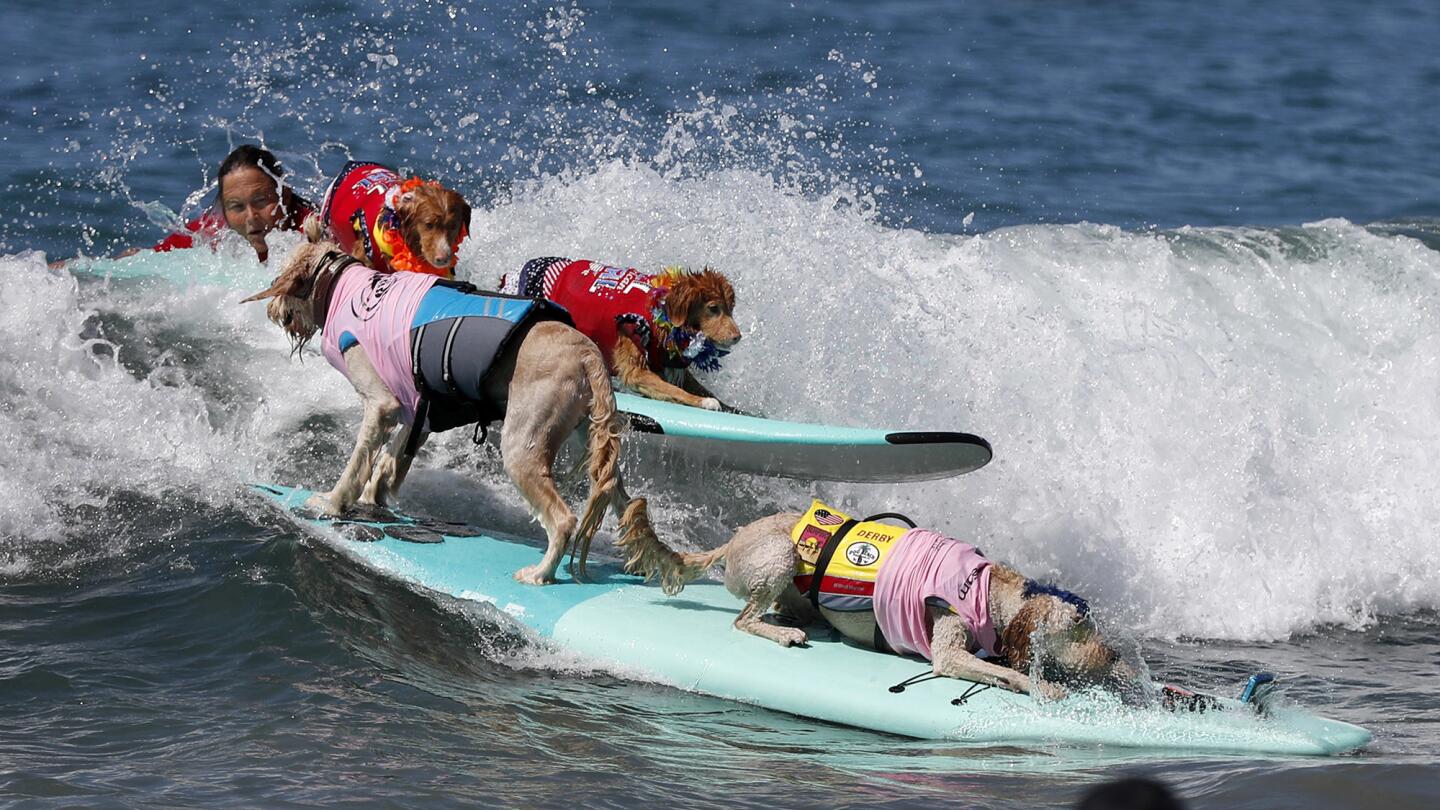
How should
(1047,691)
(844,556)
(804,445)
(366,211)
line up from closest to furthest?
(1047,691) < (844,556) < (804,445) < (366,211)

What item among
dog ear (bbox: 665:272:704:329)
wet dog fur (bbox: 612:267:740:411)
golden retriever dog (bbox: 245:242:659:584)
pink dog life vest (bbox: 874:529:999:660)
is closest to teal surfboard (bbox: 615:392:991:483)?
wet dog fur (bbox: 612:267:740:411)

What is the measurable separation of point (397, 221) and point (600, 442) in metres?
2.43

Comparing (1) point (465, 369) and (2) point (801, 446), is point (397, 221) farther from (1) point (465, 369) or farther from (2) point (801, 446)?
(2) point (801, 446)

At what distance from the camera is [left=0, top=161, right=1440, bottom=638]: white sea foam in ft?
27.7

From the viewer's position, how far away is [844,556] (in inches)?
245

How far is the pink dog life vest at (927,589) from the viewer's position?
19.5 ft

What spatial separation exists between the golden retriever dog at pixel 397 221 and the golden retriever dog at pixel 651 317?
1.85 feet

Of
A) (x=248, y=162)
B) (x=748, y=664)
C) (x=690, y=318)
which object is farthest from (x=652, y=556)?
(x=248, y=162)

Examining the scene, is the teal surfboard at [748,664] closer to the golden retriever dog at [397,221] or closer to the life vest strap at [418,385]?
the life vest strap at [418,385]

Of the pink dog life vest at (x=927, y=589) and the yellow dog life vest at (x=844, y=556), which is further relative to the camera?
the yellow dog life vest at (x=844, y=556)

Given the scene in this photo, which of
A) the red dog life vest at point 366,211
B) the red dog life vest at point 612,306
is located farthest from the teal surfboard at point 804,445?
the red dog life vest at point 366,211

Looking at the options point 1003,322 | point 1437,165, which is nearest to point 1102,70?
point 1437,165

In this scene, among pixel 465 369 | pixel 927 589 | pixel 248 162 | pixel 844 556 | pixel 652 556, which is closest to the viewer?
pixel 927 589

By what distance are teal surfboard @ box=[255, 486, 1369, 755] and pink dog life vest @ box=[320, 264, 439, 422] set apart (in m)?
0.72
